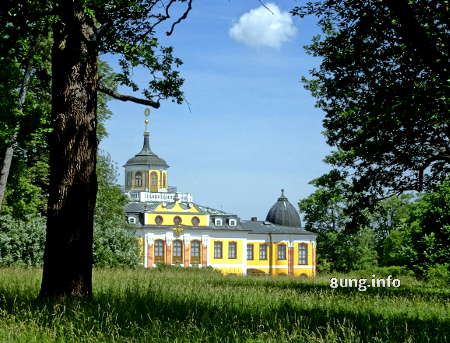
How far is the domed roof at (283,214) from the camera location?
84.2 m

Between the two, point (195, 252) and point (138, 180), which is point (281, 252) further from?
point (138, 180)

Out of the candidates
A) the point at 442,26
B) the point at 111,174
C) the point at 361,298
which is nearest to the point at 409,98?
the point at 442,26

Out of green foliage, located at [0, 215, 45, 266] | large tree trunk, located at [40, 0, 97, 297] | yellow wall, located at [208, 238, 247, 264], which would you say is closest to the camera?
large tree trunk, located at [40, 0, 97, 297]

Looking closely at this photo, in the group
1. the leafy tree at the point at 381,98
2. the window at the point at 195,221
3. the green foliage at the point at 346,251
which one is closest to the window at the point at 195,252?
the window at the point at 195,221

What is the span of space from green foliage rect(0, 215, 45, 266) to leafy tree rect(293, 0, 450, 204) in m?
12.8

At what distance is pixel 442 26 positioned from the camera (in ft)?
43.4

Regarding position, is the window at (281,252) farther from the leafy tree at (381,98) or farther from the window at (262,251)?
the leafy tree at (381,98)

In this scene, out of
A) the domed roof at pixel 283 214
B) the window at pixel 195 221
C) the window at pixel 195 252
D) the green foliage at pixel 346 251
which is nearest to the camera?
the green foliage at pixel 346 251

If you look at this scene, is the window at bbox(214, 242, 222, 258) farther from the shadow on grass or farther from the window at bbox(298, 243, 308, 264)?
the shadow on grass

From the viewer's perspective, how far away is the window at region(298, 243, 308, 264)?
3191 inches

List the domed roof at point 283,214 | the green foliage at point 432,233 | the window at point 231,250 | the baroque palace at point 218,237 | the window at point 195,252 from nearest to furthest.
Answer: the green foliage at point 432,233
the baroque palace at point 218,237
the window at point 195,252
the window at point 231,250
the domed roof at point 283,214

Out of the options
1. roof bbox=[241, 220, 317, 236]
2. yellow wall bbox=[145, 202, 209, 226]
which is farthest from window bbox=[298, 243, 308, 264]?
yellow wall bbox=[145, 202, 209, 226]

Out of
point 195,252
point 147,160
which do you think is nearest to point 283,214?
point 195,252

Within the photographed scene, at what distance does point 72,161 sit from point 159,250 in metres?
66.7
